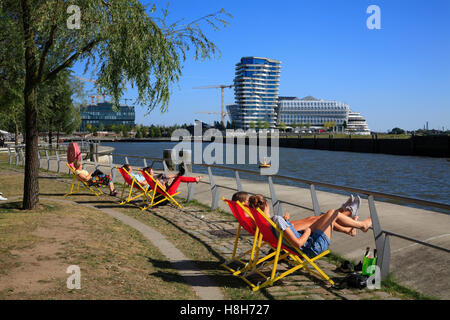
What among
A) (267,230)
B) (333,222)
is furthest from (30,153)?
(333,222)

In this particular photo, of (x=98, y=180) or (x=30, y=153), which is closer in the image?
(x=30, y=153)

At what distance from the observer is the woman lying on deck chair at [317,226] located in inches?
205

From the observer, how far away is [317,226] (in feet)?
18.2

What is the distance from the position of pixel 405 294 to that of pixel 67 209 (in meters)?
7.33

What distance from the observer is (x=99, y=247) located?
6.71 metres

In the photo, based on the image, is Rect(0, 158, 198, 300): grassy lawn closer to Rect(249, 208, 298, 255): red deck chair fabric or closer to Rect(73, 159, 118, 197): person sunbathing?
Rect(249, 208, 298, 255): red deck chair fabric

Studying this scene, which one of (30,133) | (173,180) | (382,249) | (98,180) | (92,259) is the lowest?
(92,259)

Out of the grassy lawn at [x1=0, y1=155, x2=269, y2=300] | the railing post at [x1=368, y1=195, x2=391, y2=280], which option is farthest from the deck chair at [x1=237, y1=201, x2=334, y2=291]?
the railing post at [x1=368, y1=195, x2=391, y2=280]

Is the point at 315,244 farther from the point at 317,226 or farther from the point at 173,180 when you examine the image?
the point at 173,180

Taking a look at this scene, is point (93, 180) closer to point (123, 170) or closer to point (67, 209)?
point (123, 170)

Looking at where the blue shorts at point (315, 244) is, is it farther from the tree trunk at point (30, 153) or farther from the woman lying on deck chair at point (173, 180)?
the tree trunk at point (30, 153)

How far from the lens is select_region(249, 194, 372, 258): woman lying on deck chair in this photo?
521 centimetres

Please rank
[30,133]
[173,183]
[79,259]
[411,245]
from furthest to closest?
[173,183] < [30,133] < [411,245] < [79,259]
